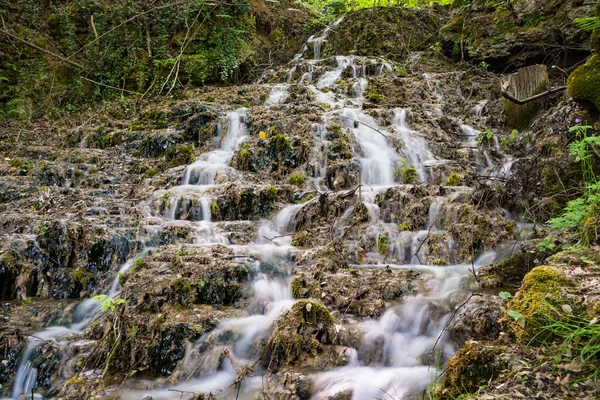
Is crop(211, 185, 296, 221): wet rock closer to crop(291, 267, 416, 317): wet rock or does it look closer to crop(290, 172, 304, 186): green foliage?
crop(290, 172, 304, 186): green foliage

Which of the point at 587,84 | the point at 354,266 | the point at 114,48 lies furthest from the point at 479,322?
the point at 114,48

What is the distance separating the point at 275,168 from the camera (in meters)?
7.78

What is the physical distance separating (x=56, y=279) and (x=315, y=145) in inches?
201

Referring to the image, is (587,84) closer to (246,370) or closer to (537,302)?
(537,302)

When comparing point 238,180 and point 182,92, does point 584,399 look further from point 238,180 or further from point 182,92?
point 182,92

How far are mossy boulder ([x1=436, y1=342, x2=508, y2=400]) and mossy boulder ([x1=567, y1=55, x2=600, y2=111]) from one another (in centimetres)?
432

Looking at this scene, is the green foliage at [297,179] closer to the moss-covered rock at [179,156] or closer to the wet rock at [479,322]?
the moss-covered rock at [179,156]

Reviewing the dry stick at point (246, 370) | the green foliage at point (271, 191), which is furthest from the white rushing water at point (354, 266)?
the green foliage at point (271, 191)

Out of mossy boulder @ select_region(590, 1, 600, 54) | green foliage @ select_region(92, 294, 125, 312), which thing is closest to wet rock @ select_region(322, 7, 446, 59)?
mossy boulder @ select_region(590, 1, 600, 54)

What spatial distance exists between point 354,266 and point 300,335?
65.1 inches

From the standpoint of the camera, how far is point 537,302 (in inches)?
95.7

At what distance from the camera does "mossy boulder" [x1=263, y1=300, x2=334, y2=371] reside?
3457mm

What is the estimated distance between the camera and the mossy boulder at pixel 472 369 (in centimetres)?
226

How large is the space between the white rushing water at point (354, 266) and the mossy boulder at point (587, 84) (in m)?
1.86
